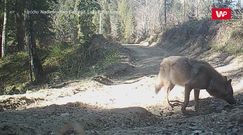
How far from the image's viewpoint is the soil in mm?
7461

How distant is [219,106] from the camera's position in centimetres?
1055

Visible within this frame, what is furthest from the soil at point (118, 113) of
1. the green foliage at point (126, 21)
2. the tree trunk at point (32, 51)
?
the green foliage at point (126, 21)

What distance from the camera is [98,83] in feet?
59.0

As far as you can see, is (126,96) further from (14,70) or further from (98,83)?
(14,70)

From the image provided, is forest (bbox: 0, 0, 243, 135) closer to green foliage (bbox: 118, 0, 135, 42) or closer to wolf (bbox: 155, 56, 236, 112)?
wolf (bbox: 155, 56, 236, 112)

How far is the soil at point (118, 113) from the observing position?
24.5 ft

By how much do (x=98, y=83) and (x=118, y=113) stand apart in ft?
26.8

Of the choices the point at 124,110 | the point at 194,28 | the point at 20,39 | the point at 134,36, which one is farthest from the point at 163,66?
the point at 134,36

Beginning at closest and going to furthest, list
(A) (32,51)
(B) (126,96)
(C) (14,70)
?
(B) (126,96) → (A) (32,51) → (C) (14,70)

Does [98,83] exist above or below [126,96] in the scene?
below

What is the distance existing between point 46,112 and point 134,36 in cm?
9654

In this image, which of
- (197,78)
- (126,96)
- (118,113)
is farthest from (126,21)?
(118,113)

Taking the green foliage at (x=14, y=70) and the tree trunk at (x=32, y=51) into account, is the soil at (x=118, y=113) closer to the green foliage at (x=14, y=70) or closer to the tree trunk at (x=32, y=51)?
the tree trunk at (x=32, y=51)

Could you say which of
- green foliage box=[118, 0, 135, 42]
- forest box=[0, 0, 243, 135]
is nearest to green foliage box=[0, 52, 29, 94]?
forest box=[0, 0, 243, 135]
